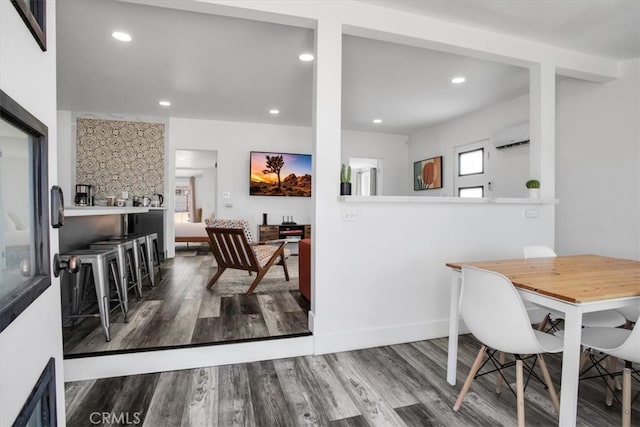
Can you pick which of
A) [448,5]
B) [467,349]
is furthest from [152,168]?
[467,349]

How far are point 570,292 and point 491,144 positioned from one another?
13.7ft

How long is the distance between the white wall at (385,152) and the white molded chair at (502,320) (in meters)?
5.32

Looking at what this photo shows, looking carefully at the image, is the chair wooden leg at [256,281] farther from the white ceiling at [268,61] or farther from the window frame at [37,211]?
the window frame at [37,211]

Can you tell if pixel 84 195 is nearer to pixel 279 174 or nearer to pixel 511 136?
pixel 279 174

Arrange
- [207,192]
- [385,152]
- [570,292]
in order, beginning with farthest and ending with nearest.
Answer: [207,192] < [385,152] < [570,292]

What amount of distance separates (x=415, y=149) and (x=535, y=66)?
3.76m

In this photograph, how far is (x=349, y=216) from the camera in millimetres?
2371

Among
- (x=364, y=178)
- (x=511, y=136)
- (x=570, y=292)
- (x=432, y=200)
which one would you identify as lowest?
(x=570, y=292)

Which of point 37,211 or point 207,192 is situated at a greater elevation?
point 207,192

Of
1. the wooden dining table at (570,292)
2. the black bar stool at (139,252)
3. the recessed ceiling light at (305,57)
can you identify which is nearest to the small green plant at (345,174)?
the wooden dining table at (570,292)

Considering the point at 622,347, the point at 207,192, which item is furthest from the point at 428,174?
the point at 207,192

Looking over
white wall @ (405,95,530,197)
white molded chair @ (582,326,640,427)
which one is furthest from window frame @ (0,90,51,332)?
white wall @ (405,95,530,197)

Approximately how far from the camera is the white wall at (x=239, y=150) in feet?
18.6

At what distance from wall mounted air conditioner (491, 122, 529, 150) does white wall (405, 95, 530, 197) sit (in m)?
0.11
